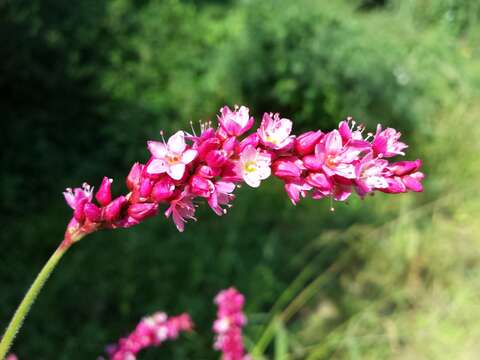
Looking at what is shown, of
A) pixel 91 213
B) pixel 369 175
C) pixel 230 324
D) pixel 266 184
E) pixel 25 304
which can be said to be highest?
pixel 266 184

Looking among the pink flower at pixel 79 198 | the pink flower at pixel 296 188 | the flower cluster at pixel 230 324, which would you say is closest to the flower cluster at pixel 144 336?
the flower cluster at pixel 230 324

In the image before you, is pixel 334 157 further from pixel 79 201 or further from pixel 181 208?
pixel 79 201

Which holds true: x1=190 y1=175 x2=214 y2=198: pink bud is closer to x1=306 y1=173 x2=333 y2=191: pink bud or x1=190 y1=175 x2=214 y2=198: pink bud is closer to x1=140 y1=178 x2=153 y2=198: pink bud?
x1=140 y1=178 x2=153 y2=198: pink bud

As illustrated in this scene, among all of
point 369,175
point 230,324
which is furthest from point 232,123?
point 230,324

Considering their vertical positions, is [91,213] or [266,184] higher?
[266,184]

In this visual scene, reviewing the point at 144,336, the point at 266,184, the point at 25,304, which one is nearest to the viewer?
the point at 25,304

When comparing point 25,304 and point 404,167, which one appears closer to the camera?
point 25,304

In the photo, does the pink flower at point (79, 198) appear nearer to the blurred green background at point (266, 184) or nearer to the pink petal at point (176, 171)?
the pink petal at point (176, 171)
